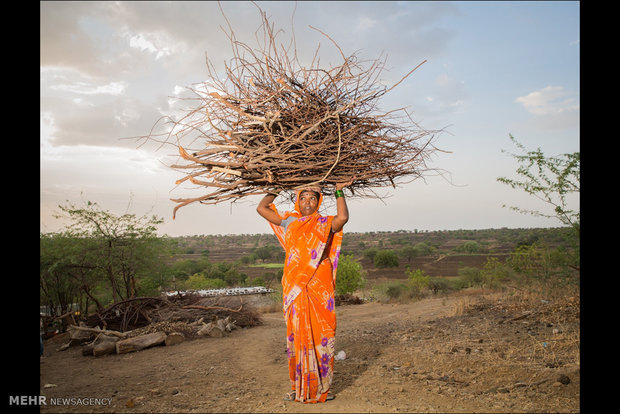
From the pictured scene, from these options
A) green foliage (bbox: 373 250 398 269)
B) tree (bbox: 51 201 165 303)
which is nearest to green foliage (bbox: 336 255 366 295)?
tree (bbox: 51 201 165 303)

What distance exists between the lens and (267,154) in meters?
3.91

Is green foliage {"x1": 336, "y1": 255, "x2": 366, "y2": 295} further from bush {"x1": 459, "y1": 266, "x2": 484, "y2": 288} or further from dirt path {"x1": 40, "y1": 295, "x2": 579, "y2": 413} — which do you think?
dirt path {"x1": 40, "y1": 295, "x2": 579, "y2": 413}

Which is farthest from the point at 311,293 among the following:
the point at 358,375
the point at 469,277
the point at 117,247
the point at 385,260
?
the point at 385,260

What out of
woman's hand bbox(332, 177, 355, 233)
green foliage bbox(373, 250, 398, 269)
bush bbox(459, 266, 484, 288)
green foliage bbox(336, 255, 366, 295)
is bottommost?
green foliage bbox(373, 250, 398, 269)

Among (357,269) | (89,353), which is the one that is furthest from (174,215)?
(357,269)

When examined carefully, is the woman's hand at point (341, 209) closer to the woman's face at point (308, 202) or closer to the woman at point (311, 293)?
the woman at point (311, 293)

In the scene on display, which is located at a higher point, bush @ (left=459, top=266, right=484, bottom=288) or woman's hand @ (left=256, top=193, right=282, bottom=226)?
woman's hand @ (left=256, top=193, right=282, bottom=226)

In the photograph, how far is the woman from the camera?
13.5 feet

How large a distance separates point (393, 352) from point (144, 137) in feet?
15.3

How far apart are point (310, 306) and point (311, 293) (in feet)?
0.45

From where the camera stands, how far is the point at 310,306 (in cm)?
423

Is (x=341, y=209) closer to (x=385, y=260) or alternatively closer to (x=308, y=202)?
(x=308, y=202)

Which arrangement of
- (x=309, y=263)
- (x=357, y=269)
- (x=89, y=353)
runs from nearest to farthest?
(x=309, y=263) < (x=89, y=353) < (x=357, y=269)

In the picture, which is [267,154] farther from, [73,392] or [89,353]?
[89,353]
